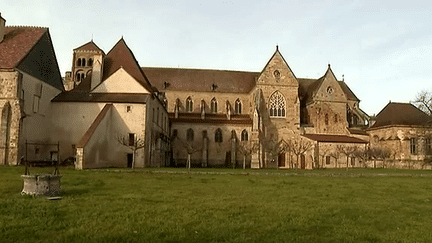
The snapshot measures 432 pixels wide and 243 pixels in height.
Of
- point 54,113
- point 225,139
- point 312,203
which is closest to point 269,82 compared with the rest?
point 225,139

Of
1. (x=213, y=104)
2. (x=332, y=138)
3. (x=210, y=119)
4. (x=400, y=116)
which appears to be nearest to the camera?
(x=332, y=138)

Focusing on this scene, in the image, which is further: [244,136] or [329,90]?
[329,90]

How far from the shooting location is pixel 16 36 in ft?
108

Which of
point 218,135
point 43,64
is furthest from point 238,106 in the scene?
point 43,64

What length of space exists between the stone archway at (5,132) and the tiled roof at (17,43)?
391 cm

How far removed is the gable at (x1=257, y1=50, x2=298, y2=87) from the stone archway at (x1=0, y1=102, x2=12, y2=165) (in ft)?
106

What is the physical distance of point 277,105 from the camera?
49250 mm

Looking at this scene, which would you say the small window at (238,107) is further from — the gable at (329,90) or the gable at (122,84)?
the gable at (122,84)

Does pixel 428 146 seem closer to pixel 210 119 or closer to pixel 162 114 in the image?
pixel 210 119

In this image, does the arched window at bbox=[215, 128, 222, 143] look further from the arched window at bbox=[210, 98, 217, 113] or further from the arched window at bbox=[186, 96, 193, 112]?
the arched window at bbox=[186, 96, 193, 112]

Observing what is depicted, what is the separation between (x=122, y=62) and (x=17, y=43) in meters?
10.8

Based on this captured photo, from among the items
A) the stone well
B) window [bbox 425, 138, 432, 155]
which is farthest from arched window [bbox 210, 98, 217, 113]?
the stone well

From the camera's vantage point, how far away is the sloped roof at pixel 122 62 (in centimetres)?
3809

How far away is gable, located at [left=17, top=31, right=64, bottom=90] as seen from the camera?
31.2 meters
